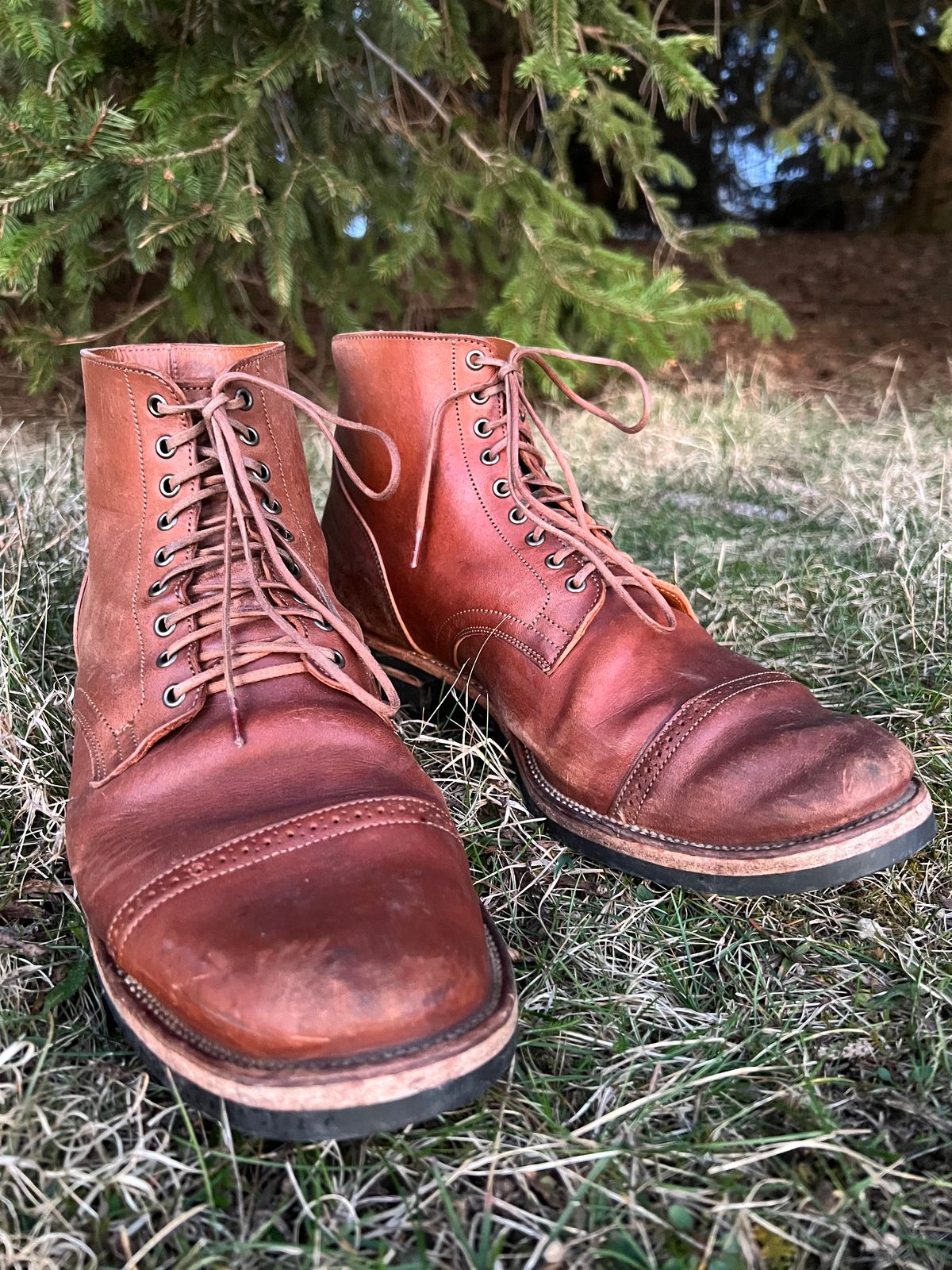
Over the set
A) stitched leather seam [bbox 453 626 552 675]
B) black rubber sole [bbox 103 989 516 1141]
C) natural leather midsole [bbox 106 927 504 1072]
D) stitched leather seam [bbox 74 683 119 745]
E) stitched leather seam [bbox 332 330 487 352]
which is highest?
stitched leather seam [bbox 332 330 487 352]

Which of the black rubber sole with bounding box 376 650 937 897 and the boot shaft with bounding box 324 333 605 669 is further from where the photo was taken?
the boot shaft with bounding box 324 333 605 669

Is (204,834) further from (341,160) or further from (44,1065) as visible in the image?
(341,160)

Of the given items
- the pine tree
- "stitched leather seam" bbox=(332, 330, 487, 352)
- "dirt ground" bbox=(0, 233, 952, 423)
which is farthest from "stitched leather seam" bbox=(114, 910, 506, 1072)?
"dirt ground" bbox=(0, 233, 952, 423)

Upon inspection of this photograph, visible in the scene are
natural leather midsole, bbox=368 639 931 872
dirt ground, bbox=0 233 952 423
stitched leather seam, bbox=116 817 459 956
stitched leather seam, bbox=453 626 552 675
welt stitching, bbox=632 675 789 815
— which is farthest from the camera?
dirt ground, bbox=0 233 952 423

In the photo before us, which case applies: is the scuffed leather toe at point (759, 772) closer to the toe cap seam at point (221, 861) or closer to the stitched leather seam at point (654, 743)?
the stitched leather seam at point (654, 743)

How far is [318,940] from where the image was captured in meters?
0.86

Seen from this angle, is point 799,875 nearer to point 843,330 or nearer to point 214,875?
point 214,875

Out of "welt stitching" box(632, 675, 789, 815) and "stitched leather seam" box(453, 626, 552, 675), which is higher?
"stitched leather seam" box(453, 626, 552, 675)

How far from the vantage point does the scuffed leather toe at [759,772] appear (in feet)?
3.72

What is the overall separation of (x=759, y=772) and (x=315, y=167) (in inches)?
90.4

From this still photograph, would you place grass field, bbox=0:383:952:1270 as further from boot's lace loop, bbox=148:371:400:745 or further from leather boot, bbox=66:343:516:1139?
boot's lace loop, bbox=148:371:400:745

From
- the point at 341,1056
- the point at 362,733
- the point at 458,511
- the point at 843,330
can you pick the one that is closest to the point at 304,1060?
the point at 341,1056

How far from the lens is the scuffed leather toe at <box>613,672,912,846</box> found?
3.72 feet

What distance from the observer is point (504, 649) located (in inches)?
58.2
